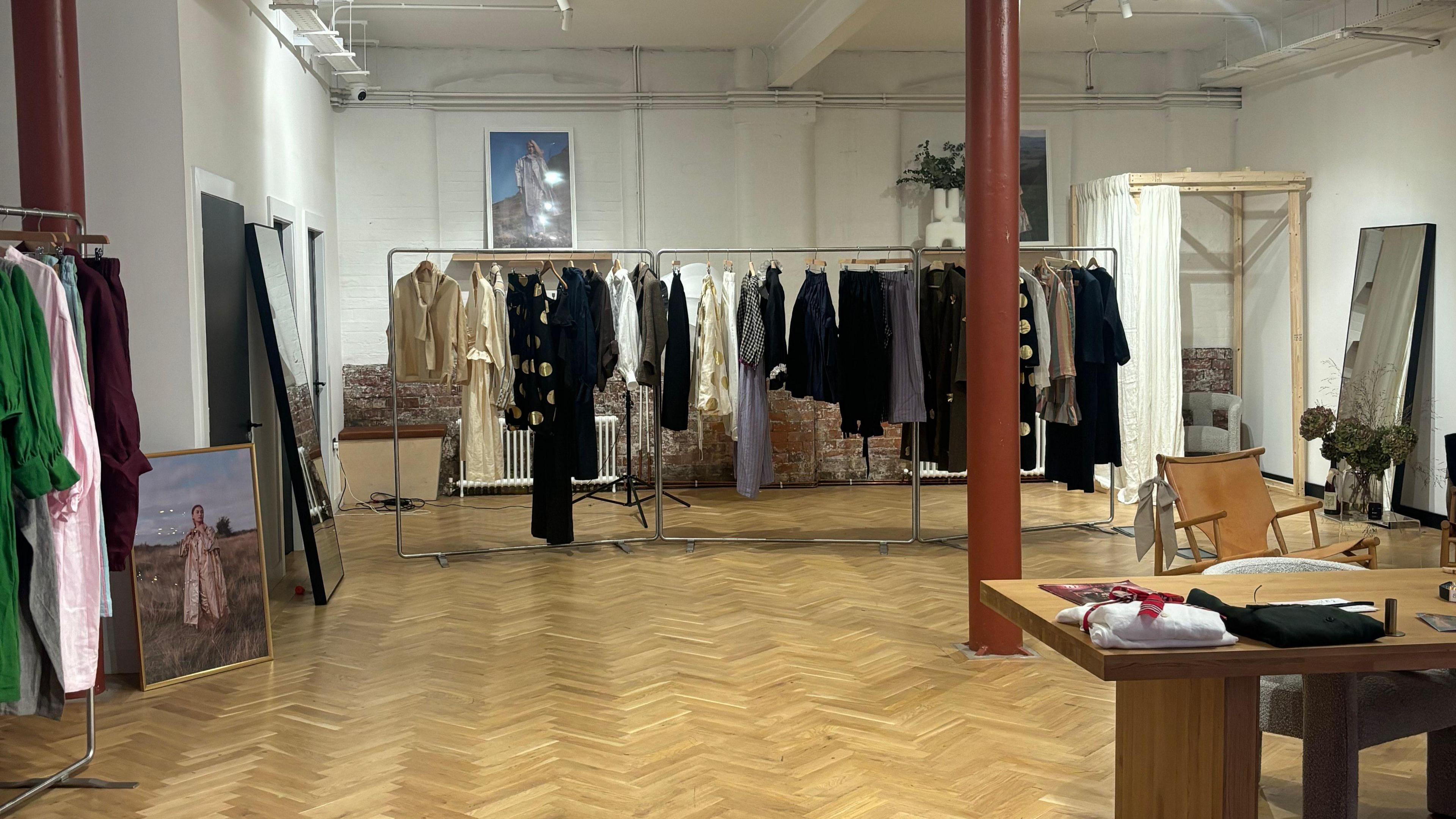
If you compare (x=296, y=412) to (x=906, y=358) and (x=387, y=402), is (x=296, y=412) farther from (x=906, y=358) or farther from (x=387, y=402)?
(x=906, y=358)

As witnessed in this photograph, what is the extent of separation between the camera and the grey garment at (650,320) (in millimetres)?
6570

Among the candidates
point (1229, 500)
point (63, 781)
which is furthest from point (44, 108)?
point (1229, 500)

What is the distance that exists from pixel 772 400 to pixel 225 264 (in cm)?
484

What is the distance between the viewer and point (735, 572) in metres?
6.34

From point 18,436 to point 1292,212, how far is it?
870 cm

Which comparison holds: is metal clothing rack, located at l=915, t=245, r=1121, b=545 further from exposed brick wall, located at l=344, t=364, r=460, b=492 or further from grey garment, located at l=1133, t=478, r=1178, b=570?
exposed brick wall, located at l=344, t=364, r=460, b=492

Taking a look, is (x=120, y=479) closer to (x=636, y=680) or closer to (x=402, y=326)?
(x=636, y=680)

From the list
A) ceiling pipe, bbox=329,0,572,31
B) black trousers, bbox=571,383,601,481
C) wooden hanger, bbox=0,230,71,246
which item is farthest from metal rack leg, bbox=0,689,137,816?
ceiling pipe, bbox=329,0,572,31

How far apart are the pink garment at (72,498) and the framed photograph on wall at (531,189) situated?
610 cm

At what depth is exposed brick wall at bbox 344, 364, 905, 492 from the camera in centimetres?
901

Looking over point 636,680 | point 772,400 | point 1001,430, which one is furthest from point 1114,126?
point 636,680

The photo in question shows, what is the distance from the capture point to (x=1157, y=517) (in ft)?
13.9

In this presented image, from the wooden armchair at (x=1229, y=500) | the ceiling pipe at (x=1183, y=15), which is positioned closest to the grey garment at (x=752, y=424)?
the wooden armchair at (x=1229, y=500)

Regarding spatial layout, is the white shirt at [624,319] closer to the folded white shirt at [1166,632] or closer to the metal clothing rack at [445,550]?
the metal clothing rack at [445,550]
